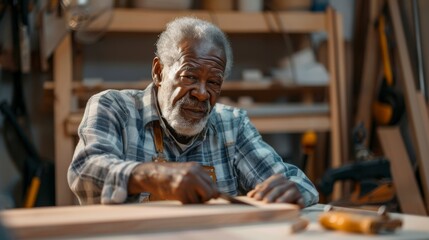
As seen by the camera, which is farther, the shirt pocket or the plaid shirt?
the shirt pocket

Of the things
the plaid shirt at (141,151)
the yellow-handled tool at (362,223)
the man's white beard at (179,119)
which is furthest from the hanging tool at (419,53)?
the yellow-handled tool at (362,223)

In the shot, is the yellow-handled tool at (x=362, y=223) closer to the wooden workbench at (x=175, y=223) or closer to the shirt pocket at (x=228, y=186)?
the wooden workbench at (x=175, y=223)

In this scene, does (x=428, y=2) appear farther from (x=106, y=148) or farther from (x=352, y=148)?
(x=106, y=148)

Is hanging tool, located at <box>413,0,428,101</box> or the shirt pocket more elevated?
hanging tool, located at <box>413,0,428,101</box>

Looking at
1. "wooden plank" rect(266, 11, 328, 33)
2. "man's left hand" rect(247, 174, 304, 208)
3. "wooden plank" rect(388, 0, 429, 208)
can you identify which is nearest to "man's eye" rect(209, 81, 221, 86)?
"man's left hand" rect(247, 174, 304, 208)

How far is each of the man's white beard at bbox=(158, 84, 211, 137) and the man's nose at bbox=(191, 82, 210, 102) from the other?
0.03 meters

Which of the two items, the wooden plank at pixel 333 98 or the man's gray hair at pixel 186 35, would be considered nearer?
the man's gray hair at pixel 186 35

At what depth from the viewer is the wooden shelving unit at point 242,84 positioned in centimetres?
390

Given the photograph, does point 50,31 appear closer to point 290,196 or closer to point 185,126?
point 185,126

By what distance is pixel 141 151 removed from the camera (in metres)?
2.17

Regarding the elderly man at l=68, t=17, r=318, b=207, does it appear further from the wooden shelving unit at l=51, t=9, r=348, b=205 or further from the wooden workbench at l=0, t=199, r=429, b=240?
the wooden shelving unit at l=51, t=9, r=348, b=205

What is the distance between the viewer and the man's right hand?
1602mm

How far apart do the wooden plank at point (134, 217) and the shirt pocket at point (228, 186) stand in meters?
0.63

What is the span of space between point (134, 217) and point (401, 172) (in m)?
2.75
